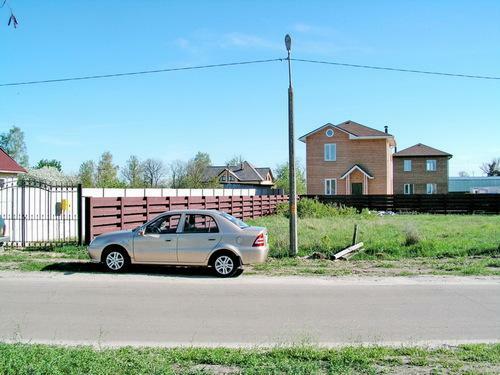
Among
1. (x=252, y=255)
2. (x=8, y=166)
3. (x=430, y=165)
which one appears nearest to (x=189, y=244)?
(x=252, y=255)

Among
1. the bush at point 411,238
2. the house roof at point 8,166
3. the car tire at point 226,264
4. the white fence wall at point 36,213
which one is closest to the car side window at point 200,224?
the car tire at point 226,264

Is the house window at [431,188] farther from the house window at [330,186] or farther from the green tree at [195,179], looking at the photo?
the green tree at [195,179]

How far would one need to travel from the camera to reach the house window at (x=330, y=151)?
47719 mm

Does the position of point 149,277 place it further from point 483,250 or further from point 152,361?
point 483,250

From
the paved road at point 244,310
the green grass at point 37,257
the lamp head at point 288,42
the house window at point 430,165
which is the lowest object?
the paved road at point 244,310

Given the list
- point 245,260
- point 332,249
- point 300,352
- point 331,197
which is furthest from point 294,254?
point 331,197

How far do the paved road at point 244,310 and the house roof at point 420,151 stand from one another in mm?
51967

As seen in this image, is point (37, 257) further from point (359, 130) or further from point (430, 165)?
point (430, 165)

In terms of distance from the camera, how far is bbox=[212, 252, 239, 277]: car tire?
39.7ft

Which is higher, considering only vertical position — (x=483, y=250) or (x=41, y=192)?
(x=41, y=192)

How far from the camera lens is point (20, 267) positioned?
1328cm

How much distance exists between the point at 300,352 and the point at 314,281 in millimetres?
5984

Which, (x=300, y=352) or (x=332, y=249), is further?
(x=332, y=249)

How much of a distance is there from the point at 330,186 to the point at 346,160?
282cm
